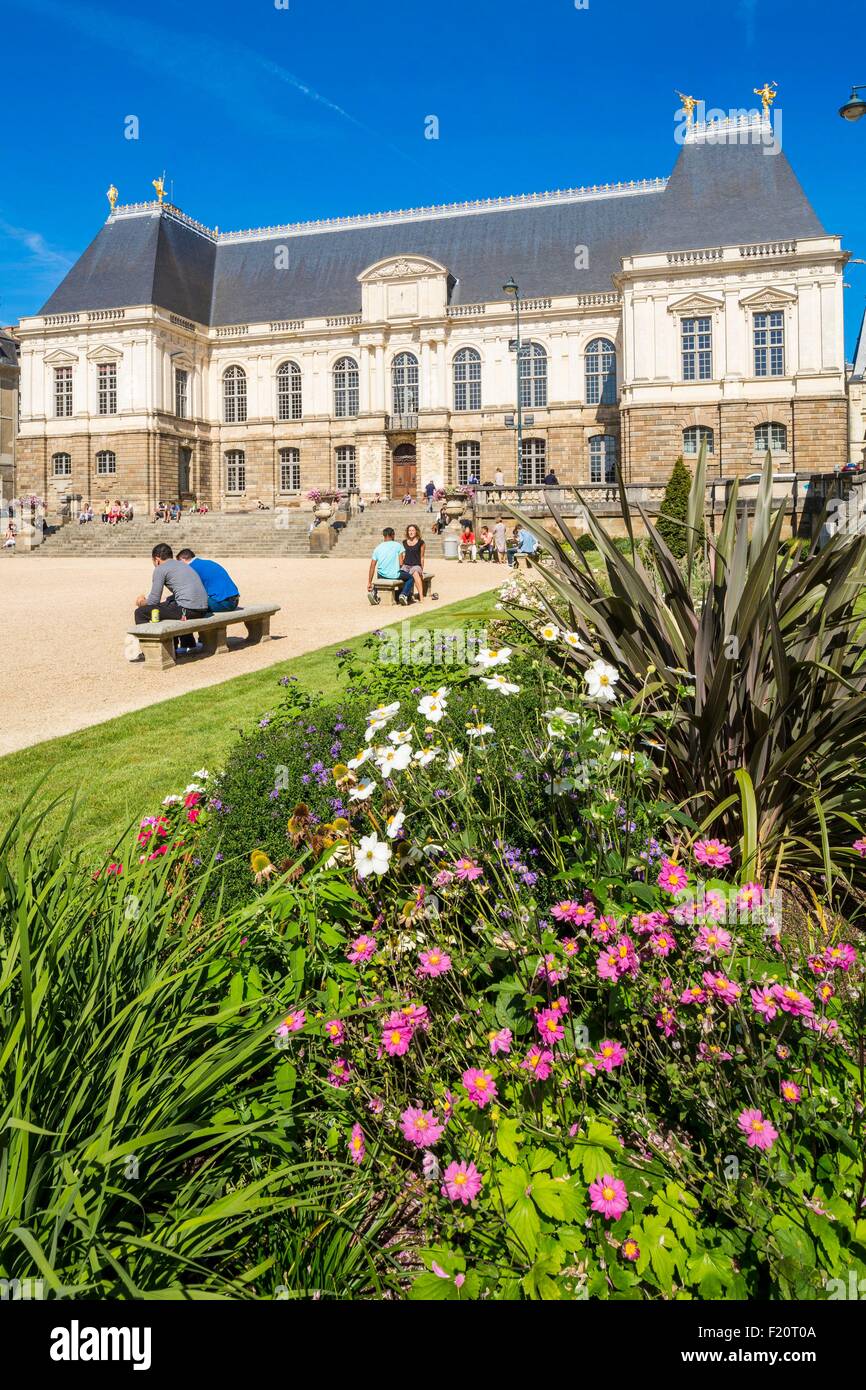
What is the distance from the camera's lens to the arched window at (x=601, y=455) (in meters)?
42.2

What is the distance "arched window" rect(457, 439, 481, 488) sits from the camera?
44219 mm

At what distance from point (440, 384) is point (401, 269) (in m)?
5.91

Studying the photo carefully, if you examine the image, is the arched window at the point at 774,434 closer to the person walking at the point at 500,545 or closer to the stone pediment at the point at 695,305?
the stone pediment at the point at 695,305

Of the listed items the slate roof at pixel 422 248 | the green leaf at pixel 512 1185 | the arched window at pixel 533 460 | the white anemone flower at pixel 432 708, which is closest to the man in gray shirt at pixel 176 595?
the white anemone flower at pixel 432 708

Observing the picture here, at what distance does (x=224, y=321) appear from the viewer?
48.3 m

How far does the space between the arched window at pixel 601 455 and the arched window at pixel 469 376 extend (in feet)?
20.0

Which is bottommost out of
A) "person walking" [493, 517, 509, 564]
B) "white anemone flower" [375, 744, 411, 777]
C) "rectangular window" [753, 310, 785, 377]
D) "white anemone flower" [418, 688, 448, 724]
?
"white anemone flower" [375, 744, 411, 777]

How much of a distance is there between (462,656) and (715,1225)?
4.34m

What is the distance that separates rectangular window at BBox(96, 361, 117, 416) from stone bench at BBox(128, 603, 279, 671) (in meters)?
39.2

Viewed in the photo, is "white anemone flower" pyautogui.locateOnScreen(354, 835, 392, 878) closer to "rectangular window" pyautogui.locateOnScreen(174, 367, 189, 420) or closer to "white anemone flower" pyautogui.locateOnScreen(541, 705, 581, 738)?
"white anemone flower" pyautogui.locateOnScreen(541, 705, 581, 738)

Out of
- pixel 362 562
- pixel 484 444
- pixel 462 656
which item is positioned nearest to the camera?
pixel 462 656

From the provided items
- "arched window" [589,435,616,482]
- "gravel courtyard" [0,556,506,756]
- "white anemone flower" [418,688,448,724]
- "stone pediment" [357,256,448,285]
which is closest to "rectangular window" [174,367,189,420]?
"stone pediment" [357,256,448,285]
